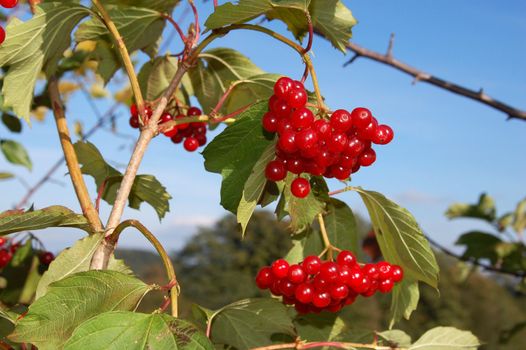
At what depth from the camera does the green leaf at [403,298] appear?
5.58 feet

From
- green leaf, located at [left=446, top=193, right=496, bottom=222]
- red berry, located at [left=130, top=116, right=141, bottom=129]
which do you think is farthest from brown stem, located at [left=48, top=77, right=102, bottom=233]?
green leaf, located at [left=446, top=193, right=496, bottom=222]

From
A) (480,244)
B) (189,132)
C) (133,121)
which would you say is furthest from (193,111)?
(480,244)

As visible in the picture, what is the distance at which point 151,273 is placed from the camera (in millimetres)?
54844

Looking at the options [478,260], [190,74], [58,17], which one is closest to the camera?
[58,17]

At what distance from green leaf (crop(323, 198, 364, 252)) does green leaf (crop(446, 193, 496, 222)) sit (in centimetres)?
394

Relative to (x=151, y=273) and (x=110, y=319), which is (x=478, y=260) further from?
(x=151, y=273)

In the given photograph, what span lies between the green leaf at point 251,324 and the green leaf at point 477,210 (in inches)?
172

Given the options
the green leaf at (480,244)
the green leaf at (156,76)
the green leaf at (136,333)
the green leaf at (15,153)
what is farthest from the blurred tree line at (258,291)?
the green leaf at (136,333)

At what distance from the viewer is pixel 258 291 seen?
4884cm

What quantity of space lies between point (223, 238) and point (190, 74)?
5652cm

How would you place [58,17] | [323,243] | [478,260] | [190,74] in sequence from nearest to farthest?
[58,17] < [323,243] < [190,74] < [478,260]

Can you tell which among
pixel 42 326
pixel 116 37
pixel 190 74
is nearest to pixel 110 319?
pixel 42 326

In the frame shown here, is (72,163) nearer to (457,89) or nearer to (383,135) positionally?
(383,135)

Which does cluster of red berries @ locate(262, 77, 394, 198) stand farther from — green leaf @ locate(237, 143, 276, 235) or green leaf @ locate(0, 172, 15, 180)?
green leaf @ locate(0, 172, 15, 180)
